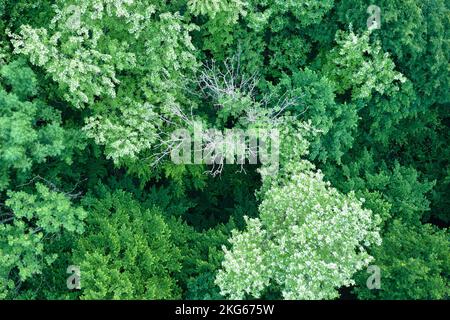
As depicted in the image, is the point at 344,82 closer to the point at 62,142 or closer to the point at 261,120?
the point at 261,120

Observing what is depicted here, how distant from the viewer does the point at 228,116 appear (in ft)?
50.9

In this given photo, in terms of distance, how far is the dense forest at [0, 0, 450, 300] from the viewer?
1215 cm

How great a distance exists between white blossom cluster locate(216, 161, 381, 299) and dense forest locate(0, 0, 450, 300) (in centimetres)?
5

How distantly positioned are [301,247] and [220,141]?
3.91m
